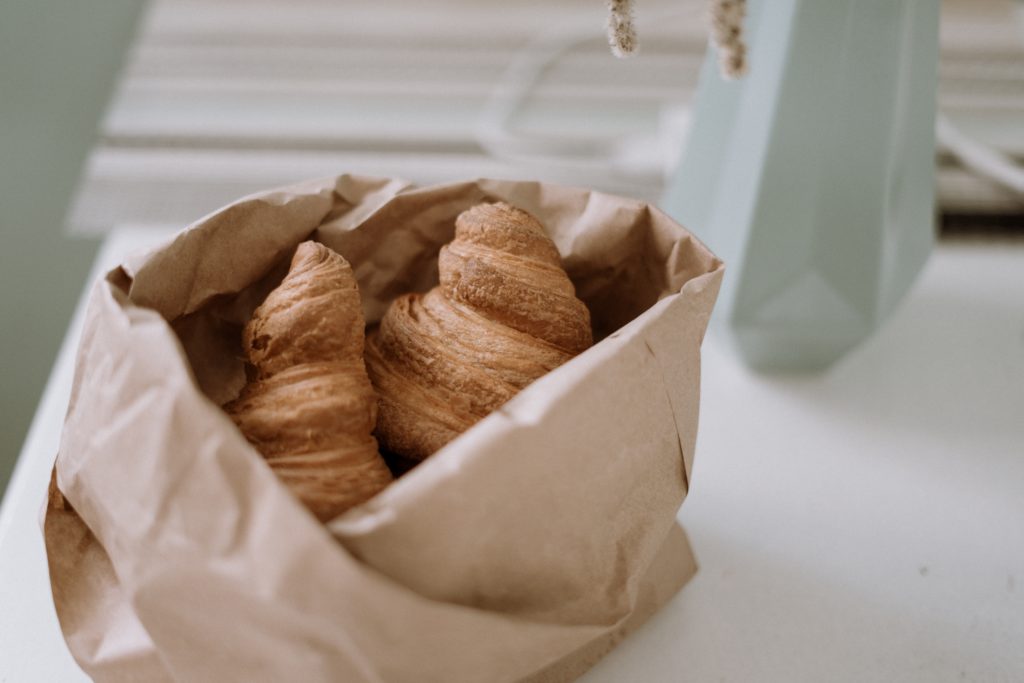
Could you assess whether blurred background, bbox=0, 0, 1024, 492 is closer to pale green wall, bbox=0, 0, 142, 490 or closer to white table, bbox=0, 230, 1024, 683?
pale green wall, bbox=0, 0, 142, 490

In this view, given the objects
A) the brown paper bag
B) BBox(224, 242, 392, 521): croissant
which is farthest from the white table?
BBox(224, 242, 392, 521): croissant

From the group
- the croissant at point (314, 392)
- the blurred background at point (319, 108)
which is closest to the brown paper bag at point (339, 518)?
the croissant at point (314, 392)

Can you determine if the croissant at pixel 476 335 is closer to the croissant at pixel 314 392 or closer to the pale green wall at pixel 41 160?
the croissant at pixel 314 392

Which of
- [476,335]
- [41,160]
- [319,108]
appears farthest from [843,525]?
[41,160]

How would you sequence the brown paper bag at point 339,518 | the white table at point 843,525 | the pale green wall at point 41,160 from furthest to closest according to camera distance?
the pale green wall at point 41,160 < the white table at point 843,525 < the brown paper bag at point 339,518

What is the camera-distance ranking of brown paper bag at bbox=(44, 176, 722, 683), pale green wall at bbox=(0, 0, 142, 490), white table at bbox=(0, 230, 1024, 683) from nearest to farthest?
1. brown paper bag at bbox=(44, 176, 722, 683)
2. white table at bbox=(0, 230, 1024, 683)
3. pale green wall at bbox=(0, 0, 142, 490)

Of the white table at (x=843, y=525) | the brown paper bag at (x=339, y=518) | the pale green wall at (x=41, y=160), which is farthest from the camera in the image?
the pale green wall at (x=41, y=160)
